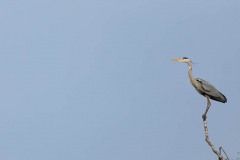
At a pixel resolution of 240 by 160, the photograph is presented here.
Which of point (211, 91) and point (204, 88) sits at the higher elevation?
point (204, 88)

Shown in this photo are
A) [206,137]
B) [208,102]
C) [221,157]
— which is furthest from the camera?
[208,102]

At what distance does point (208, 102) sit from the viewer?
15445 mm

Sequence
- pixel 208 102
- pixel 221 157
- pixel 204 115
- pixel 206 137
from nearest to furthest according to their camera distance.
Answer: pixel 221 157 < pixel 206 137 < pixel 204 115 < pixel 208 102

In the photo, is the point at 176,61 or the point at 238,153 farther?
the point at 176,61

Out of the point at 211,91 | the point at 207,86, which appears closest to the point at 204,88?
the point at 207,86

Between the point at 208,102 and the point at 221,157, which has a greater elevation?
the point at 208,102

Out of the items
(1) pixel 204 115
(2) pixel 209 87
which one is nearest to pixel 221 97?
(2) pixel 209 87

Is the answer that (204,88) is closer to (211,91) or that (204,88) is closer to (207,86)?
(207,86)

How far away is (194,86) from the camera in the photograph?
52.8 feet

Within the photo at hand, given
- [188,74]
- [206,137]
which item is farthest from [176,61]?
[206,137]

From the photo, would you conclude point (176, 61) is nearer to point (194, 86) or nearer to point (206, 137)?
point (194, 86)

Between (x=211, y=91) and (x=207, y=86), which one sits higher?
(x=207, y=86)

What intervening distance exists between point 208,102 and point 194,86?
918 millimetres

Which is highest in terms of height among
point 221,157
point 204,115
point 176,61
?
point 176,61
